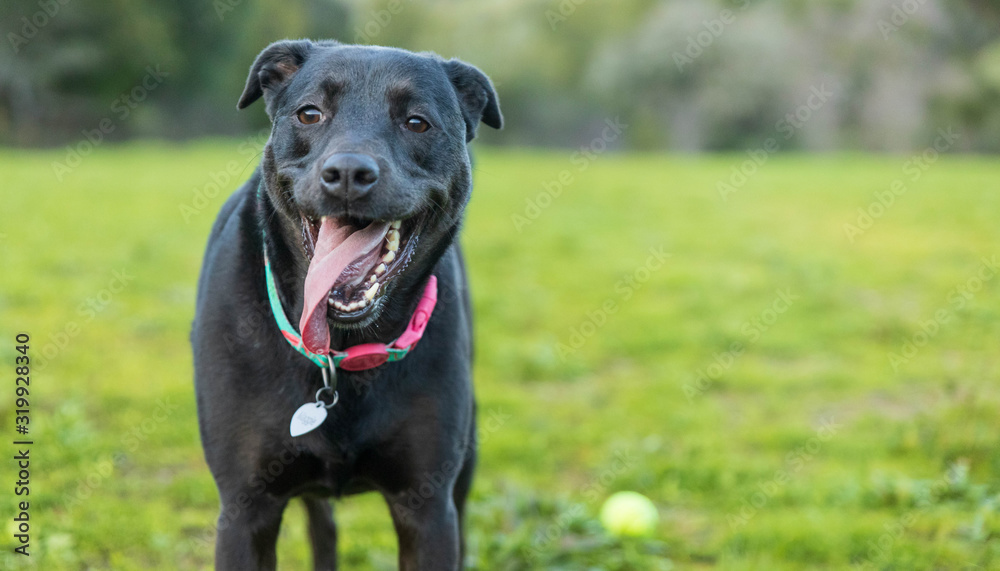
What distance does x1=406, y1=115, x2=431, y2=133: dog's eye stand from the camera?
283 centimetres

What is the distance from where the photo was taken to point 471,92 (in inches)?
126

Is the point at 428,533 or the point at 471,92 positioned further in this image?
the point at 471,92

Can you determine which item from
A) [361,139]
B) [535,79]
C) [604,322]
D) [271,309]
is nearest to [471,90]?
[361,139]

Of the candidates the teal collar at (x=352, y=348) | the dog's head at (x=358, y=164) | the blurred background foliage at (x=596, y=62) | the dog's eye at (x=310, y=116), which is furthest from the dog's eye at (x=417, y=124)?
the blurred background foliage at (x=596, y=62)

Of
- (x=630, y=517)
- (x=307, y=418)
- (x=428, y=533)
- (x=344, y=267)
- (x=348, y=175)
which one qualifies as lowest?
(x=630, y=517)

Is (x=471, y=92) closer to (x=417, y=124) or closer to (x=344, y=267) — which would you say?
(x=417, y=124)

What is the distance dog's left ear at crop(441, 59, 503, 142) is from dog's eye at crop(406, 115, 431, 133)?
301mm

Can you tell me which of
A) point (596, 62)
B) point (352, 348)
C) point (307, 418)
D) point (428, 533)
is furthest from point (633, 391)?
point (596, 62)

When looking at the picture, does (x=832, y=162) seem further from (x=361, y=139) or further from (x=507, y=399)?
(x=361, y=139)

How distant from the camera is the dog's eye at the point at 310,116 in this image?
9.08ft

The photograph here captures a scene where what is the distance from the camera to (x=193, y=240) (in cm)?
970

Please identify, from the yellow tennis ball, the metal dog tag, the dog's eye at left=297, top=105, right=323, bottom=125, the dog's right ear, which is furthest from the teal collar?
the yellow tennis ball

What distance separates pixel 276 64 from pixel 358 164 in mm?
728

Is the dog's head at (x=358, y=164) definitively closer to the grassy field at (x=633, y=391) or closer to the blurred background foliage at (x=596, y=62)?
the grassy field at (x=633, y=391)
